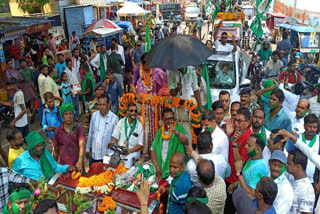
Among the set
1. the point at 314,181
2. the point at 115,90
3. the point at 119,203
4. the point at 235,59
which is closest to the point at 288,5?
the point at 235,59

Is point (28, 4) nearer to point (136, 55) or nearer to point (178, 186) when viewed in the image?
point (136, 55)

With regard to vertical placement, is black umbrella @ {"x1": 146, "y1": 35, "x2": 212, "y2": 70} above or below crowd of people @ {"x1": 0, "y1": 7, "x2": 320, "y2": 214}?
above

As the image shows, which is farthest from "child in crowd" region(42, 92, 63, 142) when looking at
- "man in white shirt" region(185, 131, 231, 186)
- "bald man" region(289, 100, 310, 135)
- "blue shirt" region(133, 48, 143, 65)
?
"blue shirt" region(133, 48, 143, 65)

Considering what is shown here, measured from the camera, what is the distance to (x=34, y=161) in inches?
142

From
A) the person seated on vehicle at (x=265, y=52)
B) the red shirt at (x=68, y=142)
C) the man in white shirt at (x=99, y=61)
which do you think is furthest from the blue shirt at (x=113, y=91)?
the person seated on vehicle at (x=265, y=52)

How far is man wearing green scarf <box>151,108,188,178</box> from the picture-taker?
3.83 meters

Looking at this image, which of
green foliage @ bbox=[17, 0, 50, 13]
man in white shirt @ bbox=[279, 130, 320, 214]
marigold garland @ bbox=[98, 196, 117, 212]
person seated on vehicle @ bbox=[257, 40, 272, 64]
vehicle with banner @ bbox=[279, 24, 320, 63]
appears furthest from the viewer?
green foliage @ bbox=[17, 0, 50, 13]

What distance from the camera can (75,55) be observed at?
8.54m

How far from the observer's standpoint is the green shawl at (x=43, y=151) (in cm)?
353

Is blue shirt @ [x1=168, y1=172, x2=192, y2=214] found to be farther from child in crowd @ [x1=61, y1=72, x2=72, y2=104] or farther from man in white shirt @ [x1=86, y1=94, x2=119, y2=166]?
child in crowd @ [x1=61, y1=72, x2=72, y2=104]

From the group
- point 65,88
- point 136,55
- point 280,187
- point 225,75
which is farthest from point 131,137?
point 136,55

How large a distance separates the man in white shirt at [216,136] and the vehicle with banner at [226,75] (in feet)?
8.93

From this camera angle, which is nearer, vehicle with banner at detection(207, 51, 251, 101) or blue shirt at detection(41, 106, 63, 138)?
blue shirt at detection(41, 106, 63, 138)

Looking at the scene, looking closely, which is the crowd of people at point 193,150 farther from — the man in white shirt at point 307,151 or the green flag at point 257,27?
the green flag at point 257,27
